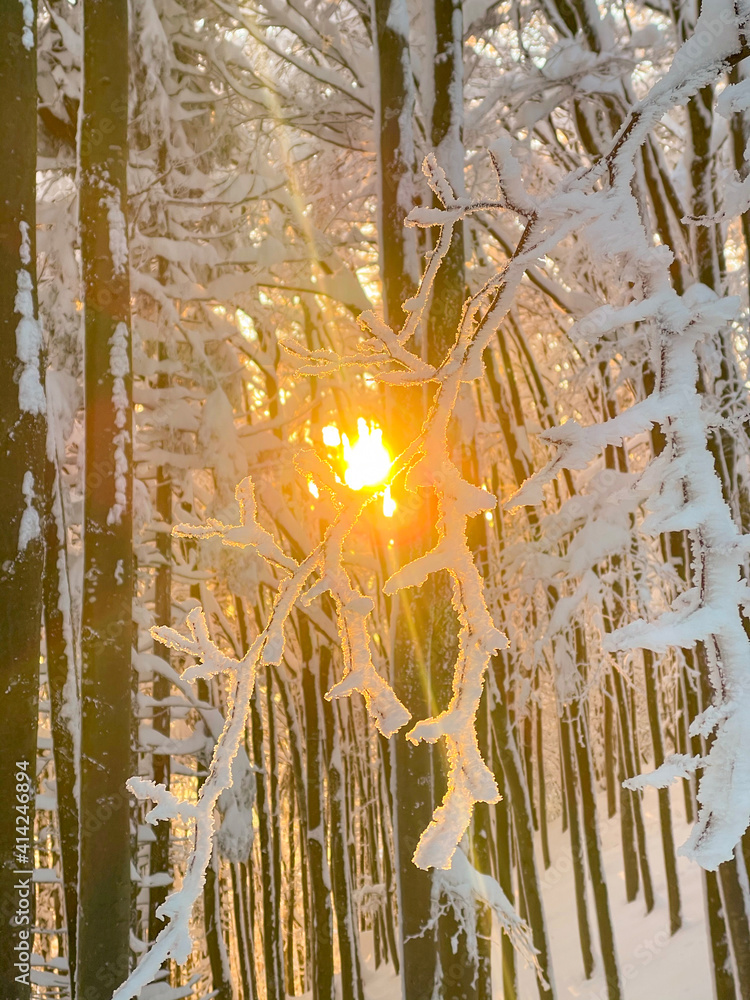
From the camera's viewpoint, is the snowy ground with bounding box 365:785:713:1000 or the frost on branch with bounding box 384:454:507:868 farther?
the snowy ground with bounding box 365:785:713:1000

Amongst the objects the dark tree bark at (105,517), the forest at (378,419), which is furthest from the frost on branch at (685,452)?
the dark tree bark at (105,517)

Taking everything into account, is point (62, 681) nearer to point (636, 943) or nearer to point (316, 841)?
point (316, 841)

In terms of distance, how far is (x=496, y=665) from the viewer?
994cm

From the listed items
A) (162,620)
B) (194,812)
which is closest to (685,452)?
(194,812)

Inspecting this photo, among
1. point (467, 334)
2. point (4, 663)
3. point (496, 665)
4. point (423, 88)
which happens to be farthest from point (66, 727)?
point (496, 665)

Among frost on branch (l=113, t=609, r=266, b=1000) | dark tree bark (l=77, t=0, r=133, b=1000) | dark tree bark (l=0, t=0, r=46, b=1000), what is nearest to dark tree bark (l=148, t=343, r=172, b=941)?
dark tree bark (l=77, t=0, r=133, b=1000)

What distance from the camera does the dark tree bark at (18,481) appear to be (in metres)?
3.31

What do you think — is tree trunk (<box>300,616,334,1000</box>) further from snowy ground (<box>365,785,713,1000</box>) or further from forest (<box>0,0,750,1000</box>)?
snowy ground (<box>365,785,713,1000</box>)

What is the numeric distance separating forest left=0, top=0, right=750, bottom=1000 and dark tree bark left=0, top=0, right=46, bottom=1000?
17 millimetres

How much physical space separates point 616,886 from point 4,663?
60.2 ft

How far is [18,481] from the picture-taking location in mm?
3436

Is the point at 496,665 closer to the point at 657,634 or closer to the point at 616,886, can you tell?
the point at 657,634

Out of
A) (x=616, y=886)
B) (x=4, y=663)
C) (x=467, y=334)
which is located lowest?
(x=616, y=886)

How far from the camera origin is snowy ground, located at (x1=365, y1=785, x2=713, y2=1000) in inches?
455
